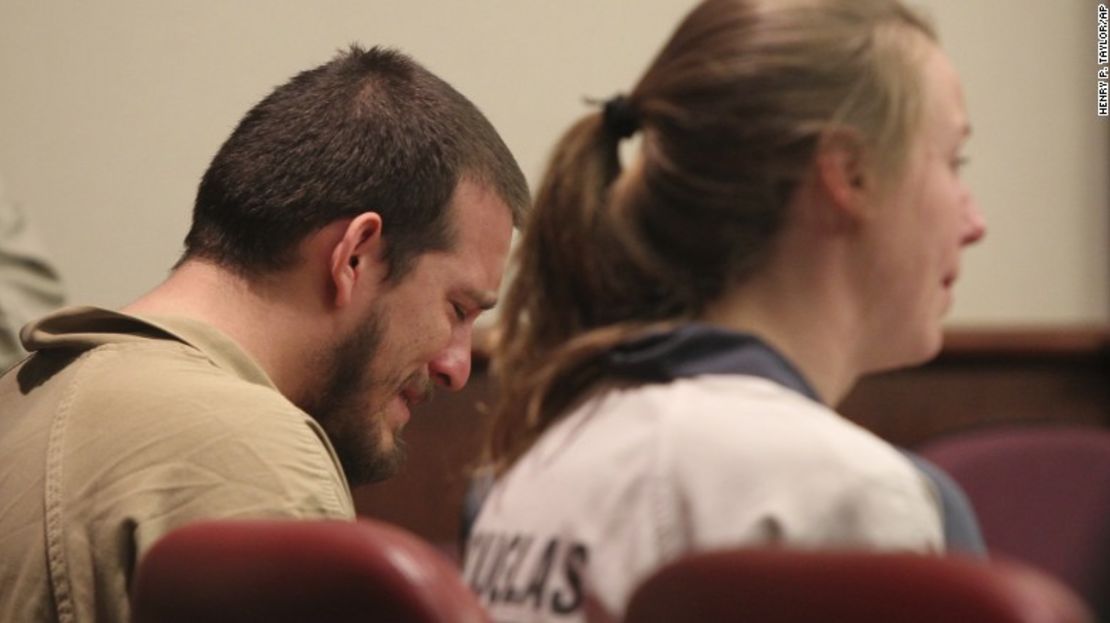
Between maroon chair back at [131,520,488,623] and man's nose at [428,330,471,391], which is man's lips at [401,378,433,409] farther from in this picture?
maroon chair back at [131,520,488,623]

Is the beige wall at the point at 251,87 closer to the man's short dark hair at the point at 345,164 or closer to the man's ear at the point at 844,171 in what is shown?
the man's short dark hair at the point at 345,164

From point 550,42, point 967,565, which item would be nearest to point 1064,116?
point 550,42

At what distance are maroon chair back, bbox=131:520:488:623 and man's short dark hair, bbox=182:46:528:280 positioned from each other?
2.84ft

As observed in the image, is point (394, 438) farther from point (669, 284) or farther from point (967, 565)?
point (967, 565)

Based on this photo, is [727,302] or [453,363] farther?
[453,363]

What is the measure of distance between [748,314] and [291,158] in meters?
0.90

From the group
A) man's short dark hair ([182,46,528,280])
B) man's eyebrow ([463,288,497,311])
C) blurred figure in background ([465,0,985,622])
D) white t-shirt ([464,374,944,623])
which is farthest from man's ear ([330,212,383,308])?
white t-shirt ([464,374,944,623])

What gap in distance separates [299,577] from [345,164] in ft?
3.36

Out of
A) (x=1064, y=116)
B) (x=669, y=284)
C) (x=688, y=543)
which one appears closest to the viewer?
(x=688, y=543)

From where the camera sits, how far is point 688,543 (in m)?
0.99

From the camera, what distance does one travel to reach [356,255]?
190cm

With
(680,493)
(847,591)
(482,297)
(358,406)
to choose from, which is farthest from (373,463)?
(847,591)

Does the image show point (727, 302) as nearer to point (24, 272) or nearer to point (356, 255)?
point (356, 255)

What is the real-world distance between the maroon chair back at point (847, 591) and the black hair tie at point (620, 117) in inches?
16.6
